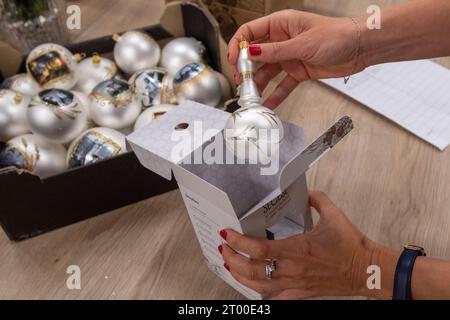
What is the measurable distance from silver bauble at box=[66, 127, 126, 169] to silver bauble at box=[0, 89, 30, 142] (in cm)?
12

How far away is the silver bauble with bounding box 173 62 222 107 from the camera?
2.43 feet

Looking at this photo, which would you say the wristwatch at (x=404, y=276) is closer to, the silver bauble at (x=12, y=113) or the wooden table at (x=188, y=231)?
the wooden table at (x=188, y=231)

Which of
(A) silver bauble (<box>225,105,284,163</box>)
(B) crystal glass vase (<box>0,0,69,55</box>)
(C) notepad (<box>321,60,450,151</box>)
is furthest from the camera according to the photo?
(B) crystal glass vase (<box>0,0,69,55</box>)

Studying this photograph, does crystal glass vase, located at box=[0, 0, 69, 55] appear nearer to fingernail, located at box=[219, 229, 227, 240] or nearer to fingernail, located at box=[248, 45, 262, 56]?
fingernail, located at box=[248, 45, 262, 56]

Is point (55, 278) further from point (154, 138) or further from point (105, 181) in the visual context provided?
point (154, 138)

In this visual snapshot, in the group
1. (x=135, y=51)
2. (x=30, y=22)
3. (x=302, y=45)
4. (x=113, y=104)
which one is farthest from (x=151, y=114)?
(x=30, y=22)

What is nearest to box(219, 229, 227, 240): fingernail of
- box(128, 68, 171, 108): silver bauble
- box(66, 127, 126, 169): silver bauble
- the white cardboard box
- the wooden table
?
the white cardboard box

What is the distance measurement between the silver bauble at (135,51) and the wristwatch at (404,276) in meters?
0.59

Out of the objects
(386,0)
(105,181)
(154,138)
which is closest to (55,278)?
(105,181)

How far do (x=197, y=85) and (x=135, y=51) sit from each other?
18 centimetres

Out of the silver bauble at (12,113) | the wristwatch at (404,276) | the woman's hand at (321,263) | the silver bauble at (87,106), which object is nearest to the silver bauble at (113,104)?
the silver bauble at (87,106)

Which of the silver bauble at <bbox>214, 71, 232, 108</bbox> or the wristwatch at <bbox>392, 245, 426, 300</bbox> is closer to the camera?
the wristwatch at <bbox>392, 245, 426, 300</bbox>

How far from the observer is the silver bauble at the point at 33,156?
2.19ft

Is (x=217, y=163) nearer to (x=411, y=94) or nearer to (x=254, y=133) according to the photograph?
(x=254, y=133)
